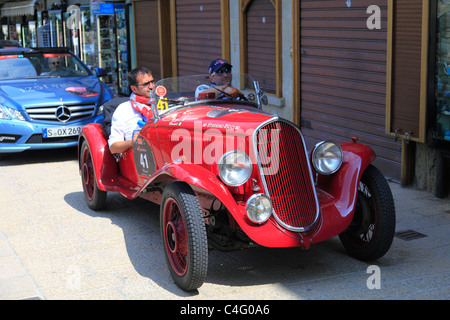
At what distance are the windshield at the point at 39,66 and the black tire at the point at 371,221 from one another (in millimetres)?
6920

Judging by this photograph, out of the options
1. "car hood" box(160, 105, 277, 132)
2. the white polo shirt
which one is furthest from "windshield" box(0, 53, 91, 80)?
"car hood" box(160, 105, 277, 132)

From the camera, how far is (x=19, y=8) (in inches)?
1021

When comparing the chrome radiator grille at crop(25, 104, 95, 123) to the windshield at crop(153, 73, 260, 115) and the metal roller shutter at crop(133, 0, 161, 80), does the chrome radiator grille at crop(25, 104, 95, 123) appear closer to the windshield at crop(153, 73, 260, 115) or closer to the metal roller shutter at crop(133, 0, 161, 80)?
the windshield at crop(153, 73, 260, 115)

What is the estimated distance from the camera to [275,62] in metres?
9.91

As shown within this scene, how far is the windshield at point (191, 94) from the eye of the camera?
574 cm

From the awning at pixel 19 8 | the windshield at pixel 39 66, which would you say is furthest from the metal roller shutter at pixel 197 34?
the awning at pixel 19 8

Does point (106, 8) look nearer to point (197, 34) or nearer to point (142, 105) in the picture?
point (197, 34)

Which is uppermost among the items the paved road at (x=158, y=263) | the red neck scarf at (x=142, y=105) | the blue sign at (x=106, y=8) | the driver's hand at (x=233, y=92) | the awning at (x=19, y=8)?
the awning at (x=19, y=8)

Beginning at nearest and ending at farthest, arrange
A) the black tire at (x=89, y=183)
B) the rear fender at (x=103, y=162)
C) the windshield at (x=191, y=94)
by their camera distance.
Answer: the windshield at (x=191, y=94)
the rear fender at (x=103, y=162)
the black tire at (x=89, y=183)

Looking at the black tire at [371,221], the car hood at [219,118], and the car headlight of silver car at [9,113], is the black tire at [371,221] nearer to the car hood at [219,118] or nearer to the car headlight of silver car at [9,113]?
the car hood at [219,118]

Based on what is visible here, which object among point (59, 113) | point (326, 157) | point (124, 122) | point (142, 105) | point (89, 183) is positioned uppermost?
point (142, 105)

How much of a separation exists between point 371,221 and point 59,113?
589cm

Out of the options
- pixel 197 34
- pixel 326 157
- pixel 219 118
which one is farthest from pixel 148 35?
pixel 326 157
